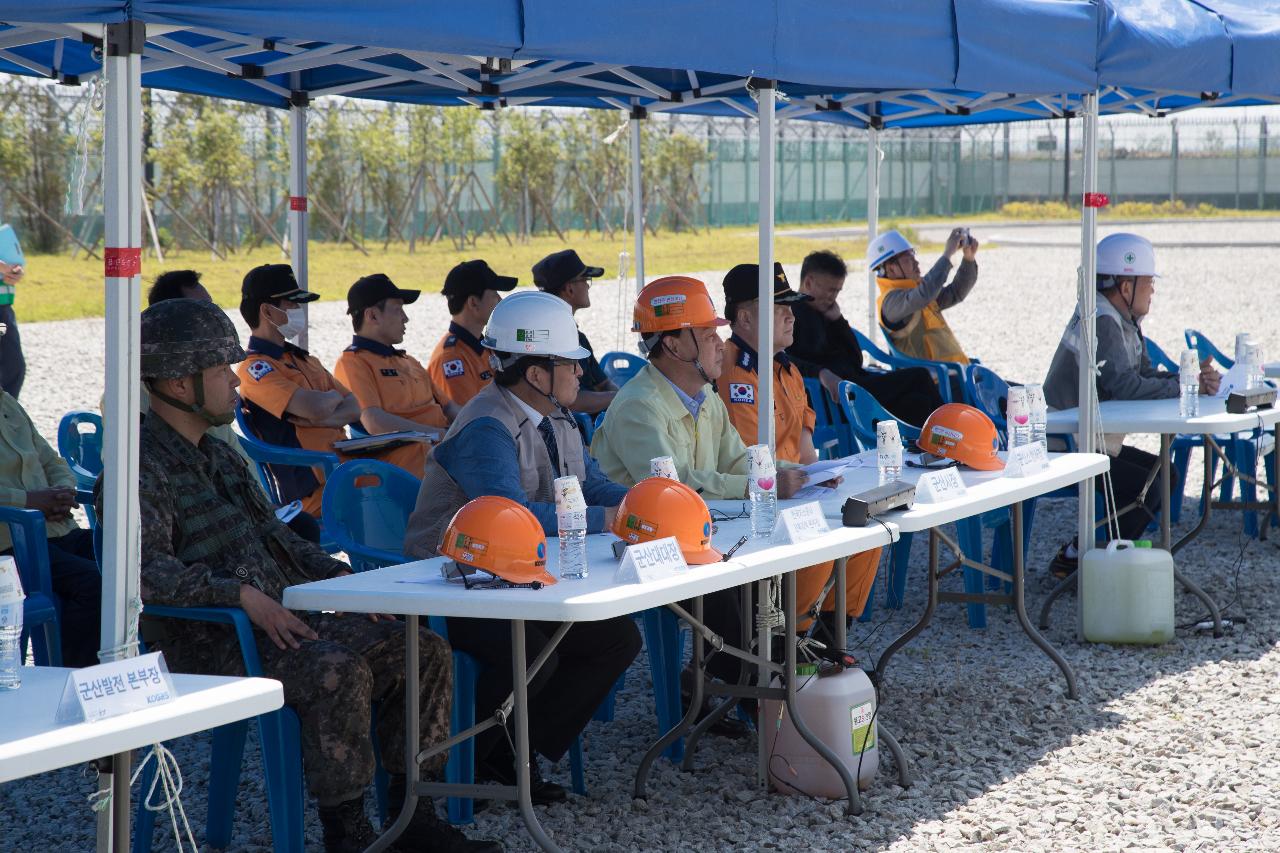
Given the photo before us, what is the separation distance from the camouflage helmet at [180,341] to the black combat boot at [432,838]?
1164 mm

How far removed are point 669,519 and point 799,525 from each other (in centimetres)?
46

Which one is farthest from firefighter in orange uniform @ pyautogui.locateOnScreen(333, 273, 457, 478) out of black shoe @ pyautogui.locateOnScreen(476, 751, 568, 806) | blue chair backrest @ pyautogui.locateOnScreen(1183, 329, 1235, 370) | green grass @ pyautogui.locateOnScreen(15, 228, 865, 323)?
green grass @ pyautogui.locateOnScreen(15, 228, 865, 323)

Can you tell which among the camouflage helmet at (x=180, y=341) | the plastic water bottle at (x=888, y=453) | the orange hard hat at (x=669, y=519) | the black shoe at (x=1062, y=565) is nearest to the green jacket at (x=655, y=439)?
the plastic water bottle at (x=888, y=453)

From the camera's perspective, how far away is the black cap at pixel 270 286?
6.05 m

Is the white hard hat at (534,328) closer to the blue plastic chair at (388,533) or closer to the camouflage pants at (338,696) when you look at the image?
the blue plastic chair at (388,533)

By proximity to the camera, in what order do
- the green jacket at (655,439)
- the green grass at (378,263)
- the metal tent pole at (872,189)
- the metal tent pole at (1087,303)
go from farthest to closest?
the green grass at (378,263) < the metal tent pole at (872,189) < the metal tent pole at (1087,303) < the green jacket at (655,439)

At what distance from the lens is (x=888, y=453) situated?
15.9 ft

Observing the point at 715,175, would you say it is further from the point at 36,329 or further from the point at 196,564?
the point at 196,564

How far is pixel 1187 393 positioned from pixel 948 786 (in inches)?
97.0

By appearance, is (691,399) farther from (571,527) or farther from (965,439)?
(571,527)

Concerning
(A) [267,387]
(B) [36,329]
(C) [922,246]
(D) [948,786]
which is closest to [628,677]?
(D) [948,786]

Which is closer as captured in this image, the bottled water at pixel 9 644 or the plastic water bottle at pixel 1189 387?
the bottled water at pixel 9 644

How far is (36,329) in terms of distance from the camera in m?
17.7

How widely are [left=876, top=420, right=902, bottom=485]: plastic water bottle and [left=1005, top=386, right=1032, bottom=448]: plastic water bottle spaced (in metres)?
0.57
